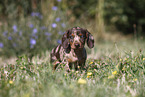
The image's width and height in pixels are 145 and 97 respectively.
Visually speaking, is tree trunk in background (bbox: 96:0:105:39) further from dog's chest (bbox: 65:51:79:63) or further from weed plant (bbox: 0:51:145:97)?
dog's chest (bbox: 65:51:79:63)

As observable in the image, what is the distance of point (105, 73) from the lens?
9.66ft

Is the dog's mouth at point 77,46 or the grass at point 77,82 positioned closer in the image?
the grass at point 77,82

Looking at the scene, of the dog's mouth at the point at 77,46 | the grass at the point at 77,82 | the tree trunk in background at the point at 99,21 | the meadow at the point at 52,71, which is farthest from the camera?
the tree trunk in background at the point at 99,21

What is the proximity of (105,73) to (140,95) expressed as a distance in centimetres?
83

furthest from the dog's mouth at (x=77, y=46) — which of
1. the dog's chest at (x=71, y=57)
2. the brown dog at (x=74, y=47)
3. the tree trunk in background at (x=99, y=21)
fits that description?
the tree trunk in background at (x=99, y=21)

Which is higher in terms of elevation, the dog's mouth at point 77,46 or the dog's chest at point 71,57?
the dog's mouth at point 77,46

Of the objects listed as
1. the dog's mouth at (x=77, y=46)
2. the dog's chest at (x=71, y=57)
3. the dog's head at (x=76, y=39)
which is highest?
the dog's head at (x=76, y=39)

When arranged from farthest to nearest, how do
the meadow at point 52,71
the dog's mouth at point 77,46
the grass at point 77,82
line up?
the dog's mouth at point 77,46
the meadow at point 52,71
the grass at point 77,82

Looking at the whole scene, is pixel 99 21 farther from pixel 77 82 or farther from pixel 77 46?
pixel 77 82

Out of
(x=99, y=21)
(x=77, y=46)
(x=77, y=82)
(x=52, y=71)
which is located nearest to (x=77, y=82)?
(x=77, y=82)

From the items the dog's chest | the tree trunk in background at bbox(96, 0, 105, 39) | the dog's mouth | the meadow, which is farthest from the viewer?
the tree trunk in background at bbox(96, 0, 105, 39)

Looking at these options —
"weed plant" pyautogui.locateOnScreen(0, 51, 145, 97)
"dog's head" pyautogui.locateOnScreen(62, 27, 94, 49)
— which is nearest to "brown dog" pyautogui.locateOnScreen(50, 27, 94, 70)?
"dog's head" pyautogui.locateOnScreen(62, 27, 94, 49)

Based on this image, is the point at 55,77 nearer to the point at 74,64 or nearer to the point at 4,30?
the point at 74,64

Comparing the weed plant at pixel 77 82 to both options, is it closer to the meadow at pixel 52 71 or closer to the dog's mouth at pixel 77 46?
the meadow at pixel 52 71
